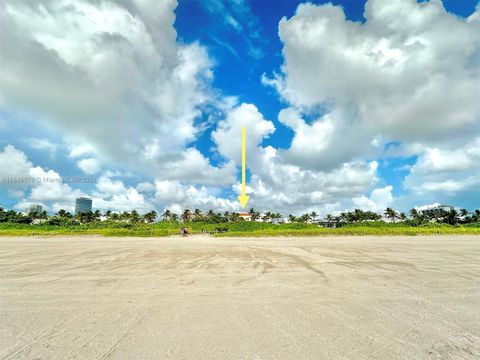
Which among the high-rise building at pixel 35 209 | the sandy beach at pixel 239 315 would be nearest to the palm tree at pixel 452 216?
the sandy beach at pixel 239 315

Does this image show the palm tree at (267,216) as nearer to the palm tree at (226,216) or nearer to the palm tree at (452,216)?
the palm tree at (226,216)

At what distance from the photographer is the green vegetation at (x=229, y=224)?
53.9 m

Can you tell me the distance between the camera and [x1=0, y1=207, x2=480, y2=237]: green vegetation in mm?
53875

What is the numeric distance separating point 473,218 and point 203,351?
139 metres

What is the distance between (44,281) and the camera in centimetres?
923

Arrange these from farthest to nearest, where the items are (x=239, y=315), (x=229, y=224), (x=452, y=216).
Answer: (x=452, y=216), (x=229, y=224), (x=239, y=315)

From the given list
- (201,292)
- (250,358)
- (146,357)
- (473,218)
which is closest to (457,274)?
(201,292)

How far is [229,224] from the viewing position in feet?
229

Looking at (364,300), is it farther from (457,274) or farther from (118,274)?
(118,274)

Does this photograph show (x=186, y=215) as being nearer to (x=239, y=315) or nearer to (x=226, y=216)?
(x=226, y=216)

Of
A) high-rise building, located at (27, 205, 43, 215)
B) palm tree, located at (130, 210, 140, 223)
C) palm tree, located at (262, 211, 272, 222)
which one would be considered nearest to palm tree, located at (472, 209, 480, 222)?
palm tree, located at (262, 211, 272, 222)

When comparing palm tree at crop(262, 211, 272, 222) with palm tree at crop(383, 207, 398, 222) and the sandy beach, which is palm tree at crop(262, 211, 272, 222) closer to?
palm tree at crop(383, 207, 398, 222)

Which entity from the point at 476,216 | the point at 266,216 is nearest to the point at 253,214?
the point at 266,216

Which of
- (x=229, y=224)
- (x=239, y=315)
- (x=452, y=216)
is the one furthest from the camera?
(x=452, y=216)
